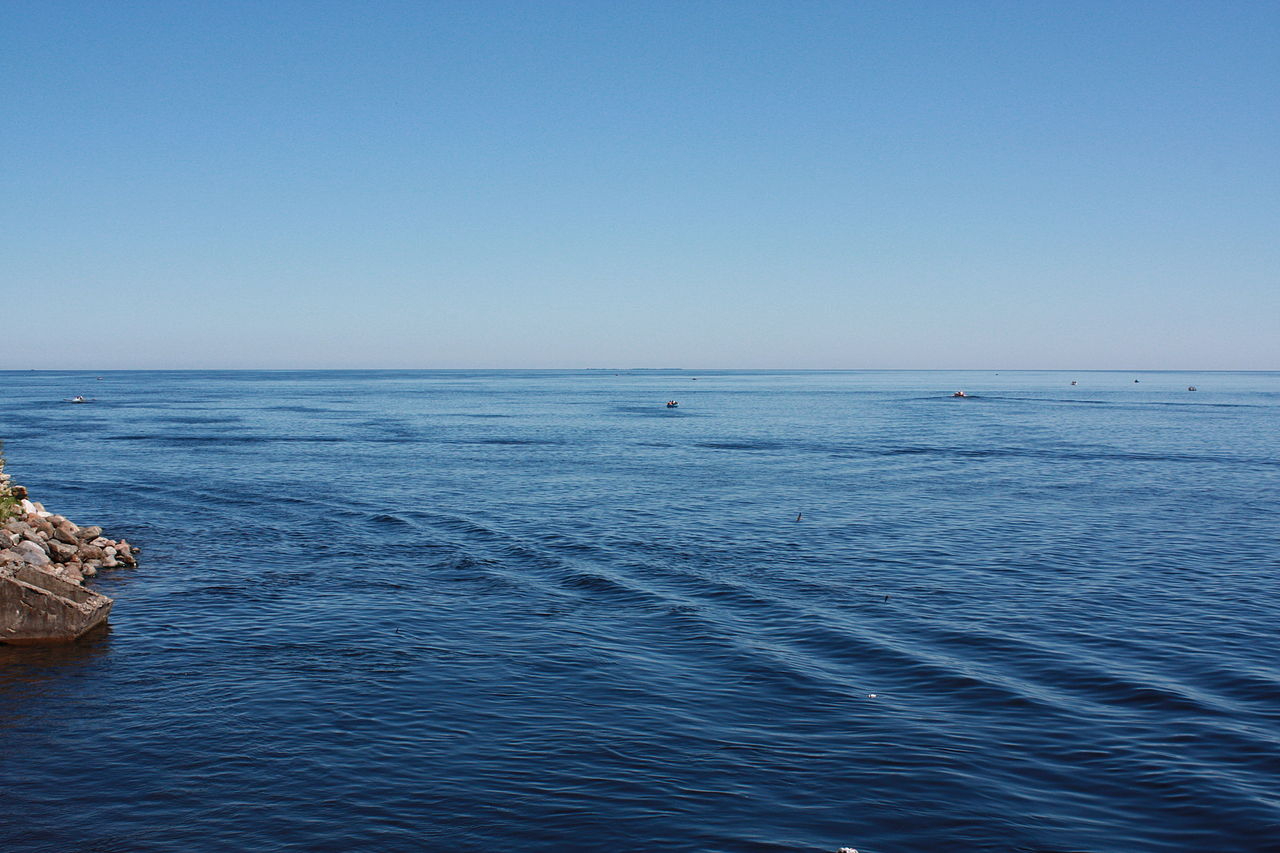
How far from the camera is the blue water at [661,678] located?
13898 millimetres

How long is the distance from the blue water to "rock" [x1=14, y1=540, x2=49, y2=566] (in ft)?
6.39

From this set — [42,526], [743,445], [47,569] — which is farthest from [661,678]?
[743,445]

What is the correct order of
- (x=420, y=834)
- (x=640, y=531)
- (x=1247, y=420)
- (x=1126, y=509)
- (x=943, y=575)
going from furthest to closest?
(x=1247, y=420) < (x=1126, y=509) < (x=640, y=531) < (x=943, y=575) < (x=420, y=834)

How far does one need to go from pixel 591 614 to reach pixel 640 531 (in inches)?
481

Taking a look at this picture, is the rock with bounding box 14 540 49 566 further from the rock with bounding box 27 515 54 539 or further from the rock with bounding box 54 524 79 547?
the rock with bounding box 54 524 79 547

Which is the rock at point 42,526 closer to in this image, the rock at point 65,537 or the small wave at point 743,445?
the rock at point 65,537

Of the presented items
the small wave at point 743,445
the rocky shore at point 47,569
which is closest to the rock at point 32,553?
the rocky shore at point 47,569

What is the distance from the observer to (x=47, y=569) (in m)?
25.1

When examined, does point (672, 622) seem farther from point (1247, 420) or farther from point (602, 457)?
point (1247, 420)

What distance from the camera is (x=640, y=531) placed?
3694 cm

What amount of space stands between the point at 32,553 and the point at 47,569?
2164 mm

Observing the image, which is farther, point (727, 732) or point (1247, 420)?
point (1247, 420)

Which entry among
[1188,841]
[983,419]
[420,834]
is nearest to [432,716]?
[420,834]

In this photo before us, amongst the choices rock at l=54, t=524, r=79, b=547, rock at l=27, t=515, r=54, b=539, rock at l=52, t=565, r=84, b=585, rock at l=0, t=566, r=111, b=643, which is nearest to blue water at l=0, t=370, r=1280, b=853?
rock at l=0, t=566, r=111, b=643
